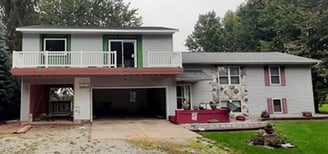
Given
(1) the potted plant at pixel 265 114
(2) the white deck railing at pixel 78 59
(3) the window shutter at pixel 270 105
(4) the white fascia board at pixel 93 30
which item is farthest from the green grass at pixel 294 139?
(4) the white fascia board at pixel 93 30

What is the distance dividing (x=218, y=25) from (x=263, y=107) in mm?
31863

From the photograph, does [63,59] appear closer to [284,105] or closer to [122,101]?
[122,101]

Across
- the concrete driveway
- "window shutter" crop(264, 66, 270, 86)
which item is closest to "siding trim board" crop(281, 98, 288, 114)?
"window shutter" crop(264, 66, 270, 86)

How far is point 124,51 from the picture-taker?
18562 millimetres

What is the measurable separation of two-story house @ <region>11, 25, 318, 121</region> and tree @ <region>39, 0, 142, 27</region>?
15170mm

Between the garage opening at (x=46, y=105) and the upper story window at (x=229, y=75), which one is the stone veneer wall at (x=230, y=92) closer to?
the upper story window at (x=229, y=75)

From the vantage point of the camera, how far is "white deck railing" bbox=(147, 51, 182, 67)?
17.4m

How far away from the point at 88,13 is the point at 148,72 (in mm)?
21681

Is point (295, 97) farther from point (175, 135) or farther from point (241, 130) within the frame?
point (175, 135)

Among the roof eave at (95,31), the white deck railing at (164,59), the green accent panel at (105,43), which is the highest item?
the roof eave at (95,31)

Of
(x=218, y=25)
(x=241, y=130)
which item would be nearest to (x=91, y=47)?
(x=241, y=130)

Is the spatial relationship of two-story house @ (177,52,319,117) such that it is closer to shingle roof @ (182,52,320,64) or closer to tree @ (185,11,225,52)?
shingle roof @ (182,52,320,64)

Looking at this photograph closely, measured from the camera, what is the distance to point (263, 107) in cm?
2062

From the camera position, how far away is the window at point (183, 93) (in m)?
19.7
